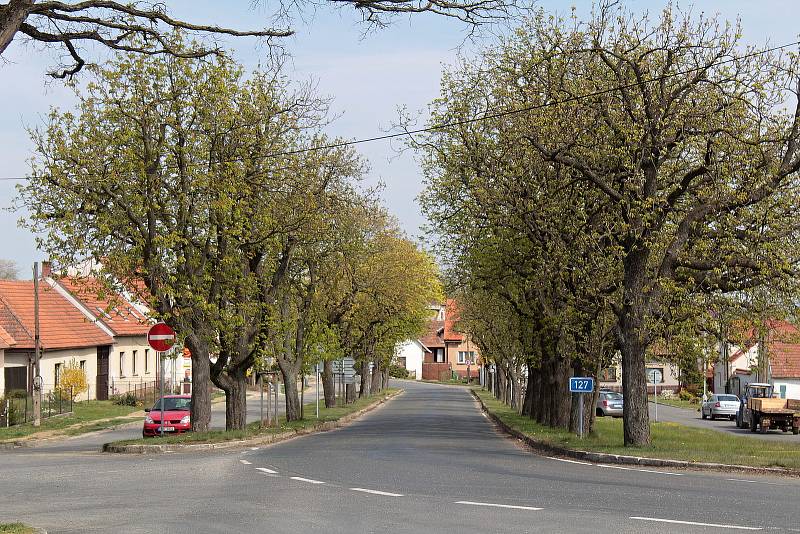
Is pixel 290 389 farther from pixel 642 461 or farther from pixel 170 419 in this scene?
pixel 642 461

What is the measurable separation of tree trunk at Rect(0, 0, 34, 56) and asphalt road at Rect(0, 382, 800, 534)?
5.11 meters

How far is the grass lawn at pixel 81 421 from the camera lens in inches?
1427

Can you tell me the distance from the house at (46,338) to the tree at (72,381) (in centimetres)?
75

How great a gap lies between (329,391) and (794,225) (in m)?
36.3

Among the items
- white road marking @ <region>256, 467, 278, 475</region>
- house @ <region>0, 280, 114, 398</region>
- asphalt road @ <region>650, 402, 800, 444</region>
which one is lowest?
asphalt road @ <region>650, 402, 800, 444</region>

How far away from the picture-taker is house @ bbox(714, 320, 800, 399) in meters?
24.7

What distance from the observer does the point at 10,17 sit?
954 cm

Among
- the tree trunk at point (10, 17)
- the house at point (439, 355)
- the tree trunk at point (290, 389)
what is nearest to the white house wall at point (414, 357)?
the house at point (439, 355)

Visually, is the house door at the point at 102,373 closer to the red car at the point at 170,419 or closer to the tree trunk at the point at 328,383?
the tree trunk at the point at 328,383

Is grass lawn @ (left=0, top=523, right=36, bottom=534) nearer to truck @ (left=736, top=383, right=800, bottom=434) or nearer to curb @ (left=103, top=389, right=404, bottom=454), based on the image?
curb @ (left=103, top=389, right=404, bottom=454)

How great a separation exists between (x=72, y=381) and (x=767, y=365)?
32.0 meters

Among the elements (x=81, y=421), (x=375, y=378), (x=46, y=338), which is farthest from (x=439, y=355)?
(x=81, y=421)

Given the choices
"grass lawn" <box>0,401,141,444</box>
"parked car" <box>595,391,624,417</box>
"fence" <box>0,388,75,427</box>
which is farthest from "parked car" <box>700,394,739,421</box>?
"fence" <box>0,388,75,427</box>

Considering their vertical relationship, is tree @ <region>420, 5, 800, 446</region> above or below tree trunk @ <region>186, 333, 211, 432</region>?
above
